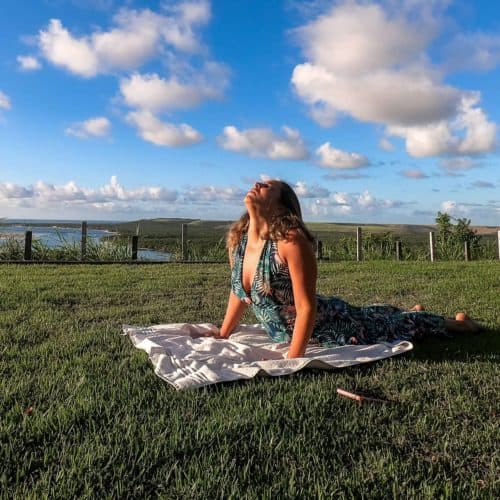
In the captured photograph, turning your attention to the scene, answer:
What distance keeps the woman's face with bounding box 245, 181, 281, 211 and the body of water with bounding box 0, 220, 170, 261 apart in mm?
10353

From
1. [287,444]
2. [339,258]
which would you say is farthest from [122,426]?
[339,258]

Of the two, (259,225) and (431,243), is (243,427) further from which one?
(431,243)

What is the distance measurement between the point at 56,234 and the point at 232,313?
448 inches

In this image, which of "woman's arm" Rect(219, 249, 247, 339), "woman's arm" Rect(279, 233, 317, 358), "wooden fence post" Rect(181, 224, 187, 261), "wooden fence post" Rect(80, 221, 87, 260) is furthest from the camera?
"wooden fence post" Rect(181, 224, 187, 261)

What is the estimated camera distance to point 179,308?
244 inches

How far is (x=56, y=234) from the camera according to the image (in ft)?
46.5

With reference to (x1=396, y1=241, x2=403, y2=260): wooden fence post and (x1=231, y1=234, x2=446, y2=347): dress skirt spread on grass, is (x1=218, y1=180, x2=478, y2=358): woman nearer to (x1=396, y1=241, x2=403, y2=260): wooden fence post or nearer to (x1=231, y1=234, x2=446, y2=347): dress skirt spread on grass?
(x1=231, y1=234, x2=446, y2=347): dress skirt spread on grass

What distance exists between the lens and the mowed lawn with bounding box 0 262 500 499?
2025mm

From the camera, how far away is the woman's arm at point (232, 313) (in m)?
4.15

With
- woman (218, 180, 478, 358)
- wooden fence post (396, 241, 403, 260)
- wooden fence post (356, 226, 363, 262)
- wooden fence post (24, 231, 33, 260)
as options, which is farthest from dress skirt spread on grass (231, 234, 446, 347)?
wooden fence post (396, 241, 403, 260)

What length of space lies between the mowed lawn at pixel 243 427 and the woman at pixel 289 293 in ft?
0.85

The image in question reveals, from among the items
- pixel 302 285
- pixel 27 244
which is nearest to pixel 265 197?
pixel 302 285

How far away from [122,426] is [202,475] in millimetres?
619

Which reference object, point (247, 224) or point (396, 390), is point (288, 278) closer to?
point (247, 224)
